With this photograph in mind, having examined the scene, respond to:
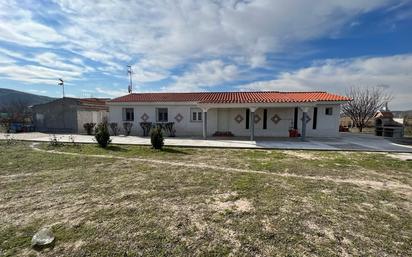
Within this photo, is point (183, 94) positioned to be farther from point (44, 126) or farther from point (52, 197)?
point (52, 197)

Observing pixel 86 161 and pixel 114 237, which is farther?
pixel 86 161

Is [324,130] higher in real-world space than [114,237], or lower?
higher

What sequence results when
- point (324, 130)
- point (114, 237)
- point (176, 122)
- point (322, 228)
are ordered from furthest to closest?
point (176, 122) < point (324, 130) < point (322, 228) < point (114, 237)

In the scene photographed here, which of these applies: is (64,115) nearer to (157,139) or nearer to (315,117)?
(157,139)

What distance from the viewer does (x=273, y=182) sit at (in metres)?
5.09

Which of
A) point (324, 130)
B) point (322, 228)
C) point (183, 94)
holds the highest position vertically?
point (183, 94)

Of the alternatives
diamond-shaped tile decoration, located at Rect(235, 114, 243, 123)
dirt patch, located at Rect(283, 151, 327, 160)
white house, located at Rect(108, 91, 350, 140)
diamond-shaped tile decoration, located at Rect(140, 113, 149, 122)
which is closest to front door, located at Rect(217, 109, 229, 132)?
white house, located at Rect(108, 91, 350, 140)

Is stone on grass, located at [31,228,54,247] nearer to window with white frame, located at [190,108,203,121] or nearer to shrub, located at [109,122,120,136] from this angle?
window with white frame, located at [190,108,203,121]

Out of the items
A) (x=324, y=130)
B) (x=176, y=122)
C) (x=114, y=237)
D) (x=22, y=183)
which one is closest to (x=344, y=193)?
(x=114, y=237)

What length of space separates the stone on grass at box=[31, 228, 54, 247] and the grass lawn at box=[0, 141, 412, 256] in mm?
83

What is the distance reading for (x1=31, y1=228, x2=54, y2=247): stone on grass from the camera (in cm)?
260

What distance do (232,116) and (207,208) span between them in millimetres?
11382

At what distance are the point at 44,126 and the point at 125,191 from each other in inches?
690

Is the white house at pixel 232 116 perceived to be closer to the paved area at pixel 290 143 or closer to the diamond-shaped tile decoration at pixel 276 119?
the diamond-shaped tile decoration at pixel 276 119
